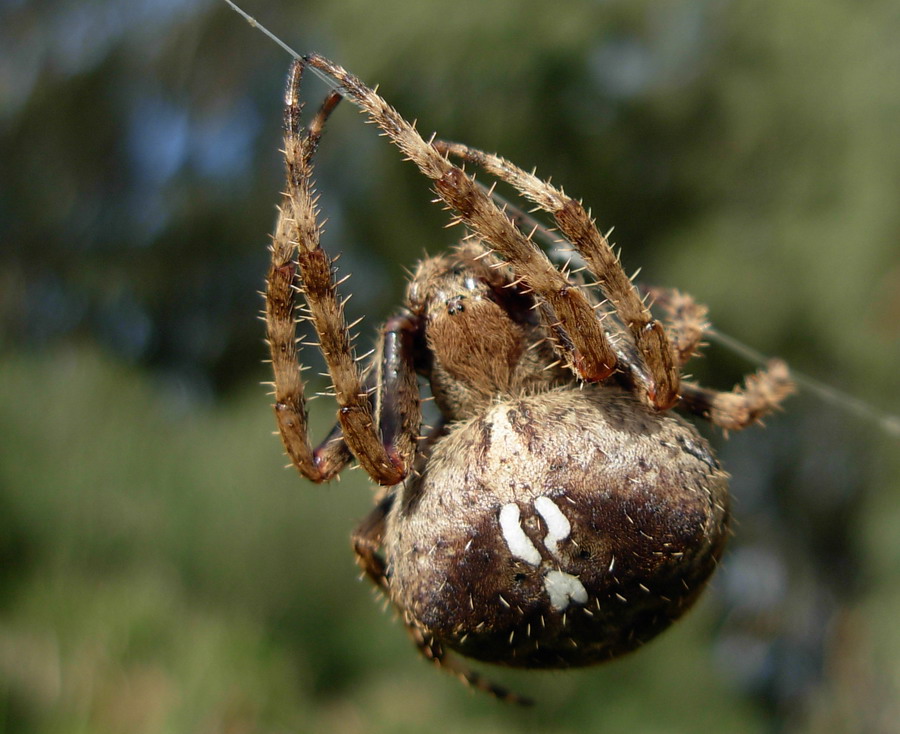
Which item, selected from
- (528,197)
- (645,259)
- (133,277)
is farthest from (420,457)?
(133,277)

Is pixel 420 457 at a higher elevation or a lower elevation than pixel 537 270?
lower

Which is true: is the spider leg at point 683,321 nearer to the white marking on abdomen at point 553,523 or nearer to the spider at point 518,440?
the spider at point 518,440

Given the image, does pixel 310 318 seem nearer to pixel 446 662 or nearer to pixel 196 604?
pixel 446 662

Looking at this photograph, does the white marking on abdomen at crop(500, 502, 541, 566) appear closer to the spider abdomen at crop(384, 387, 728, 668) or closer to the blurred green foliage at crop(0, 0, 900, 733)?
the spider abdomen at crop(384, 387, 728, 668)

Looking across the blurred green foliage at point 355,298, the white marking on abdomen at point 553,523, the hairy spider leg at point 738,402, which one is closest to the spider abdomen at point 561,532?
the white marking on abdomen at point 553,523

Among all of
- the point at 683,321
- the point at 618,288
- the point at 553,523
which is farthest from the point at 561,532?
the point at 683,321

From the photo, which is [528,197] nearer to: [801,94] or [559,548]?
[559,548]
